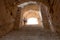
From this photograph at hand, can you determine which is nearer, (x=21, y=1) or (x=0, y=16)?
(x=0, y=16)

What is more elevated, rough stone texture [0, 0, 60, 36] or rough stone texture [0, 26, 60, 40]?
rough stone texture [0, 0, 60, 36]

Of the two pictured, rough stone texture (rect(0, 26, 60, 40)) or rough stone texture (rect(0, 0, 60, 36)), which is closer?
rough stone texture (rect(0, 26, 60, 40))

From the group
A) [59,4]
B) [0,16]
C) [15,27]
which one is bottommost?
[15,27]

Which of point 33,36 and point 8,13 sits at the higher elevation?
point 8,13

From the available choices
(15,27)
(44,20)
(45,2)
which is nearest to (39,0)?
(45,2)

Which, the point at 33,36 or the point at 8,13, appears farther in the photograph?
the point at 8,13

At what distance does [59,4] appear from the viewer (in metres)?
4.40

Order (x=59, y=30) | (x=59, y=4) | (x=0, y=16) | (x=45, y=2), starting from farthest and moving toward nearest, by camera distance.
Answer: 1. (x=45, y=2)
2. (x=59, y=30)
3. (x=59, y=4)
4. (x=0, y=16)

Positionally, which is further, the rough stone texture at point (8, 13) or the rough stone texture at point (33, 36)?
the rough stone texture at point (8, 13)

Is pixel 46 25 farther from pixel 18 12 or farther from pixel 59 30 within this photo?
pixel 59 30

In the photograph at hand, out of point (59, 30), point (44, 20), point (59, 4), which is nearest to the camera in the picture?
point (59, 4)

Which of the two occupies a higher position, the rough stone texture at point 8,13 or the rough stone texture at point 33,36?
the rough stone texture at point 8,13

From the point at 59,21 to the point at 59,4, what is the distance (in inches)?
24.4

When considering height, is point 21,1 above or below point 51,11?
above
